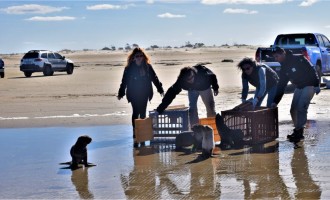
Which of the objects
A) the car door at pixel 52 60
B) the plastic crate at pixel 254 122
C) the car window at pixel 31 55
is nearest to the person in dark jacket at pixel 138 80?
the plastic crate at pixel 254 122

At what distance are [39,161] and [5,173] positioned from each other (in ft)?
3.10

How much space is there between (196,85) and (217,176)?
3222 mm

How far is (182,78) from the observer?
11.4m

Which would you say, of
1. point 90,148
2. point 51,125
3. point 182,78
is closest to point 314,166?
point 182,78

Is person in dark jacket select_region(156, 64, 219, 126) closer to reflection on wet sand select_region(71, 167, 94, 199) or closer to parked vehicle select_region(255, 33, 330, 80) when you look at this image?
reflection on wet sand select_region(71, 167, 94, 199)

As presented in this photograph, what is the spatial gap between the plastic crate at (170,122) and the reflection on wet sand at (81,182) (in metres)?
2.59

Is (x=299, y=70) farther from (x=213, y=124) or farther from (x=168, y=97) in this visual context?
(x=168, y=97)

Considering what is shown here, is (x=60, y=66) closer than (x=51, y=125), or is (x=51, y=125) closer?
(x=51, y=125)

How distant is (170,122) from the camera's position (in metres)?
12.0

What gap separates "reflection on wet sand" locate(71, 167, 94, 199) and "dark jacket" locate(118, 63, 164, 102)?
2.95 meters

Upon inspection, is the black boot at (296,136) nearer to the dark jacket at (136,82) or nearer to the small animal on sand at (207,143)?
the small animal on sand at (207,143)

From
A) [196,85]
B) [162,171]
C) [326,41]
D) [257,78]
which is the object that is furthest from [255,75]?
[326,41]

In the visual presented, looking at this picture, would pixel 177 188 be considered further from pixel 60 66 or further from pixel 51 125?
pixel 60 66

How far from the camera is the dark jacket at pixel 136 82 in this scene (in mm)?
12164
